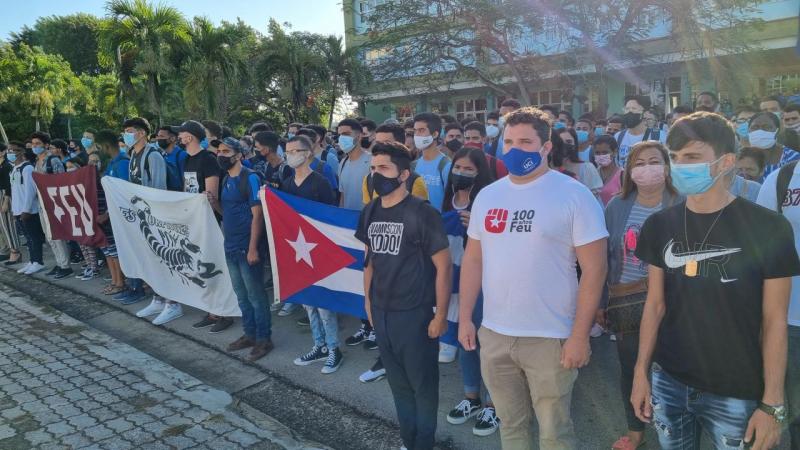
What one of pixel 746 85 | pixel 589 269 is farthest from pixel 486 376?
pixel 746 85

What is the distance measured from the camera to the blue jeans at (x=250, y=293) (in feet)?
16.5

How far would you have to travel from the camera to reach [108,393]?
4449 mm

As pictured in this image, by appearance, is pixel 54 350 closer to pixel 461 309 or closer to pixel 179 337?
pixel 179 337

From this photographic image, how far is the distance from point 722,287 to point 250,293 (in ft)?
13.3

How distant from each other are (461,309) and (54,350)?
4769mm

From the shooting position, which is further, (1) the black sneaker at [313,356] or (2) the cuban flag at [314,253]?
(1) the black sneaker at [313,356]

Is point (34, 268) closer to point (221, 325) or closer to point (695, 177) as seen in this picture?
point (221, 325)

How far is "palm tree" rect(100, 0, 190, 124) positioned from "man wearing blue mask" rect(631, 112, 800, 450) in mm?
17119

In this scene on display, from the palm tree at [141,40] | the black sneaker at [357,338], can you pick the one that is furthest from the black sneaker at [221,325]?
the palm tree at [141,40]

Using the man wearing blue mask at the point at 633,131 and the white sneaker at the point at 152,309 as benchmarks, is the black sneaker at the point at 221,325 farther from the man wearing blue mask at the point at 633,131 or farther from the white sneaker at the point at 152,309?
the man wearing blue mask at the point at 633,131

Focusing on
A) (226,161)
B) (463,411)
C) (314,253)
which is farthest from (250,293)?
(463,411)

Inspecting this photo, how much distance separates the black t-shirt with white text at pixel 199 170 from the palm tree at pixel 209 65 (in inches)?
536

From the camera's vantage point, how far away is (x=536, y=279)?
8.00 feet

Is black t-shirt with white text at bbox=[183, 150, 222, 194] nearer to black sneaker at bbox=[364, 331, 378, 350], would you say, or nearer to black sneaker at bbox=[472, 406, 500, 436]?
black sneaker at bbox=[364, 331, 378, 350]
